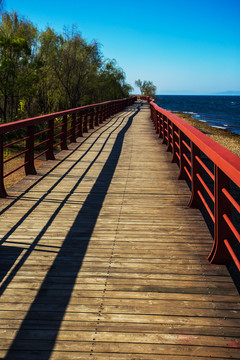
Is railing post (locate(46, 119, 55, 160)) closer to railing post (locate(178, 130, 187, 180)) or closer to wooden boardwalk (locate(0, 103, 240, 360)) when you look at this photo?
wooden boardwalk (locate(0, 103, 240, 360))

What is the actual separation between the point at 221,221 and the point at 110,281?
120cm

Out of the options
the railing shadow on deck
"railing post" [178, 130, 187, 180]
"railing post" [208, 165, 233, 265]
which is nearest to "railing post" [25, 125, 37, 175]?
the railing shadow on deck

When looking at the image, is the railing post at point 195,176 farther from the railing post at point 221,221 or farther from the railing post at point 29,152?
the railing post at point 29,152

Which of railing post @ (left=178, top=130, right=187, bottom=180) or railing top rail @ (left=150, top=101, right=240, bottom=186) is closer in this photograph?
railing top rail @ (left=150, top=101, right=240, bottom=186)

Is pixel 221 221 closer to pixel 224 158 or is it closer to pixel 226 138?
pixel 224 158

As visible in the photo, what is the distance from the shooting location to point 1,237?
159 inches

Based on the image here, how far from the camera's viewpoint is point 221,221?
3.39 metres

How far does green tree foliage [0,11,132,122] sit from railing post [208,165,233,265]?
879 inches

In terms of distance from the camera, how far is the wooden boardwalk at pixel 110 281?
7.73 feet

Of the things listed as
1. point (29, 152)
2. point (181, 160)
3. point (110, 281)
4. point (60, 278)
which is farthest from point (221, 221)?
point (29, 152)

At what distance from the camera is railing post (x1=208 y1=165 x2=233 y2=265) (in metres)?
3.29

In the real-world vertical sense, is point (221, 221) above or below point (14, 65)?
below

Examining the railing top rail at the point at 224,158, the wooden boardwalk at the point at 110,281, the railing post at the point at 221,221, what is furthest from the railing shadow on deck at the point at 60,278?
the railing top rail at the point at 224,158

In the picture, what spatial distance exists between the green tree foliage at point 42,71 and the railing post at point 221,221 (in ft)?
73.2
